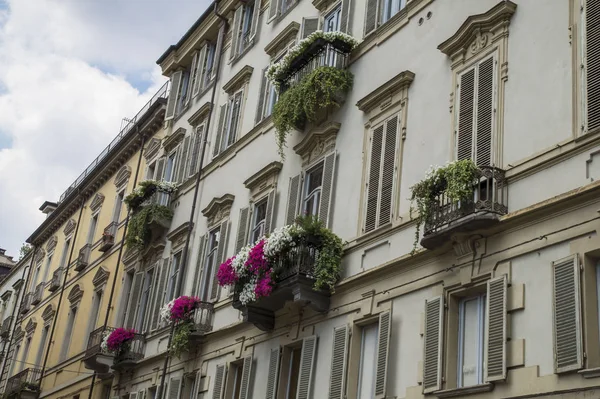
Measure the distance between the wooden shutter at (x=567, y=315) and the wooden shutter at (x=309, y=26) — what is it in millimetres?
11379

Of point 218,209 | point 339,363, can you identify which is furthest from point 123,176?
point 339,363

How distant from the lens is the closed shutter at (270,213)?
18.9 metres

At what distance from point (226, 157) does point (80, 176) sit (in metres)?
18.5

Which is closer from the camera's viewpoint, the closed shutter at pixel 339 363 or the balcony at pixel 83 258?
the closed shutter at pixel 339 363

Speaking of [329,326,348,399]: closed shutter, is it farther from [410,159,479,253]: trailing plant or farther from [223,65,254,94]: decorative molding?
[223,65,254,94]: decorative molding

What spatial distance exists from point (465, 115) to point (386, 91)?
106 inches

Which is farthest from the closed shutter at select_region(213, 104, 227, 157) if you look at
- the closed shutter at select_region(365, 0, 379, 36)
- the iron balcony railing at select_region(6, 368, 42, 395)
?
the iron balcony railing at select_region(6, 368, 42, 395)

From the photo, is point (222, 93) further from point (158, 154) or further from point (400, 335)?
point (400, 335)

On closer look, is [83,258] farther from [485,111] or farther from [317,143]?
[485,111]

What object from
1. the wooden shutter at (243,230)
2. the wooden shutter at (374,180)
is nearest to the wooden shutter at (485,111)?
the wooden shutter at (374,180)

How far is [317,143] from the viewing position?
709 inches

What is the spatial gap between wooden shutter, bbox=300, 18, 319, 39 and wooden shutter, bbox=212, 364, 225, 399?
321 inches

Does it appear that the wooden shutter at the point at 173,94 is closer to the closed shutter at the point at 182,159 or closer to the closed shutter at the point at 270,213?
Result: the closed shutter at the point at 182,159

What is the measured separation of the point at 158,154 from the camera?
29.6 metres
